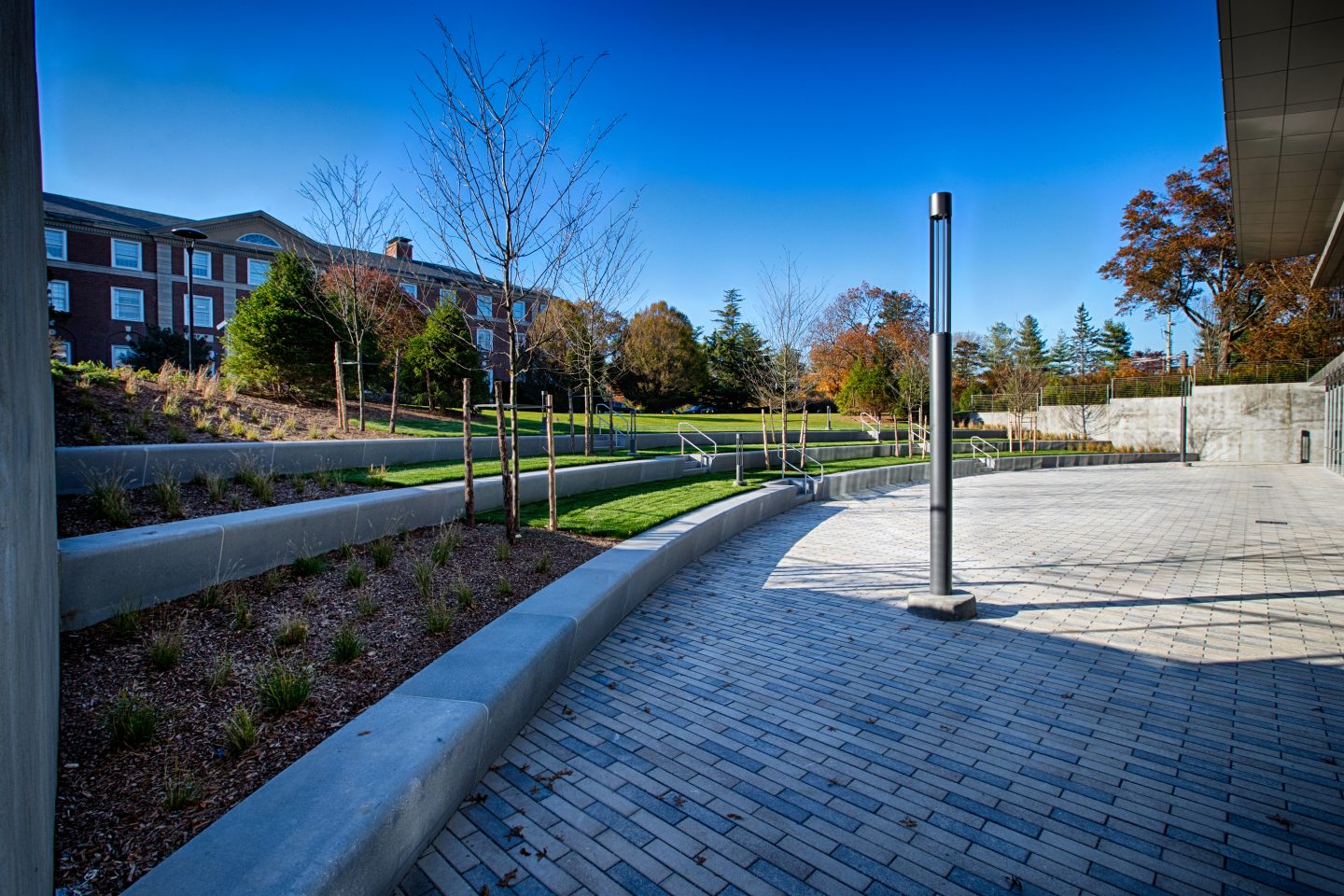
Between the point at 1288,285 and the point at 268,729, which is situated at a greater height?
the point at 1288,285

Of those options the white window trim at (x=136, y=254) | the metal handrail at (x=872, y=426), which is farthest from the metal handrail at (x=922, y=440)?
the white window trim at (x=136, y=254)

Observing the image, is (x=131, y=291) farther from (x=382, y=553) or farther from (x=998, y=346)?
(x=998, y=346)

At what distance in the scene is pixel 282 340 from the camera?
51.2 ft

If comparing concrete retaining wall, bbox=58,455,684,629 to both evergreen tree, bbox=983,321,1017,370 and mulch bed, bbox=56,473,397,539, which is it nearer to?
mulch bed, bbox=56,473,397,539

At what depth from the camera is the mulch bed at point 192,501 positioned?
5.34 meters

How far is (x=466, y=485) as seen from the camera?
7.77m

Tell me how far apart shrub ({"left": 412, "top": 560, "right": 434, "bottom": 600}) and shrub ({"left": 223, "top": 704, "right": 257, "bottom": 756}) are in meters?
2.13

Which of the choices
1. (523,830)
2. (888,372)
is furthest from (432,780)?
(888,372)

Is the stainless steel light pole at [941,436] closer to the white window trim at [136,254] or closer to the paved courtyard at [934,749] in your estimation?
the paved courtyard at [934,749]

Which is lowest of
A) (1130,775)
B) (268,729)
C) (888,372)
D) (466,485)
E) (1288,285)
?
(1130,775)

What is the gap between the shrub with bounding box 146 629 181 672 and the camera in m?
3.74

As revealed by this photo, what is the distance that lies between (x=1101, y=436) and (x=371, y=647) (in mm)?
43066

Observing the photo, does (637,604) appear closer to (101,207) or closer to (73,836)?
(73,836)

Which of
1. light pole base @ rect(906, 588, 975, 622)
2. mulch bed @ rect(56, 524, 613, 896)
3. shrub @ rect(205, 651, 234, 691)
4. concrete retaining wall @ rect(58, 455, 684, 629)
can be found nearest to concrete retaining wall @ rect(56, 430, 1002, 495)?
concrete retaining wall @ rect(58, 455, 684, 629)
